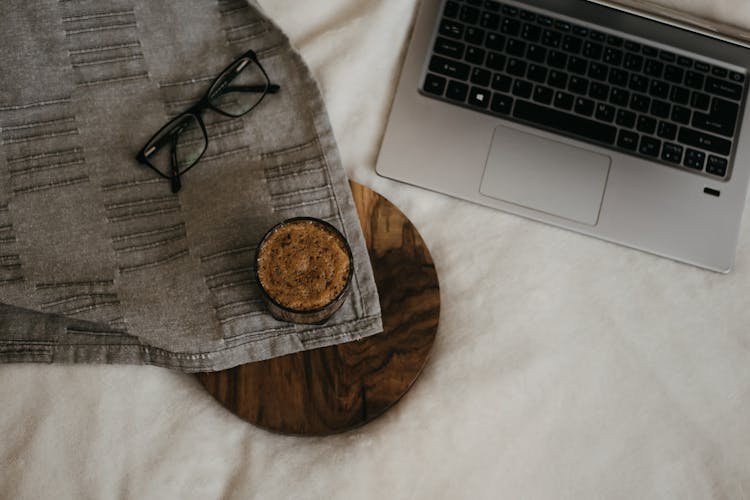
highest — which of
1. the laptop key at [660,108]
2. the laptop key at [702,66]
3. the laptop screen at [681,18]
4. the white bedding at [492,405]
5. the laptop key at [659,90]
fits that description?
the laptop screen at [681,18]

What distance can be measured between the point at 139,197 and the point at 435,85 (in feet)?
0.97

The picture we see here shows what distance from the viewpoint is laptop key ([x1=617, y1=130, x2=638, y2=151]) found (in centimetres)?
62

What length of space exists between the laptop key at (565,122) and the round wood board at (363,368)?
0.55 ft

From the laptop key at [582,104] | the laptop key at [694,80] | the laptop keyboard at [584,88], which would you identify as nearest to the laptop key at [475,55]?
the laptop keyboard at [584,88]

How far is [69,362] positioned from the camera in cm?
56

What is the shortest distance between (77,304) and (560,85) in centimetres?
49

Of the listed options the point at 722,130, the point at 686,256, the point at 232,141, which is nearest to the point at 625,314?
the point at 686,256

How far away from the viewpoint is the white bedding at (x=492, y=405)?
57cm

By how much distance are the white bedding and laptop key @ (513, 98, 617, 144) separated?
10 cm

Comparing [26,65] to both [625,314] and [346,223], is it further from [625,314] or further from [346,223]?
[625,314]

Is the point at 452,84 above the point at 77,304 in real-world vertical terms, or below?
above

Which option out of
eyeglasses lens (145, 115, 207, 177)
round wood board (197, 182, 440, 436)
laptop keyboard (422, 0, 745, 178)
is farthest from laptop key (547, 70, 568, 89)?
eyeglasses lens (145, 115, 207, 177)

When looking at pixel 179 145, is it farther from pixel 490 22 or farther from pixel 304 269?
pixel 490 22

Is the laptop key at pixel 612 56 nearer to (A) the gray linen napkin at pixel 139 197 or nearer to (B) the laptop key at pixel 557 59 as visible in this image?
(B) the laptop key at pixel 557 59
